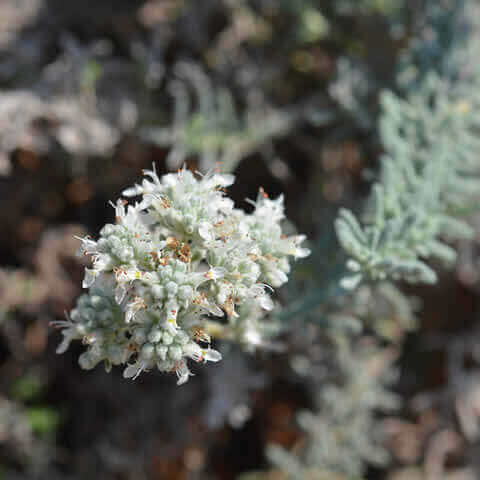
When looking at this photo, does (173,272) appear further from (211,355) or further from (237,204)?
(237,204)

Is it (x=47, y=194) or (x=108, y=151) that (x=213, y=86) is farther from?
(x=47, y=194)

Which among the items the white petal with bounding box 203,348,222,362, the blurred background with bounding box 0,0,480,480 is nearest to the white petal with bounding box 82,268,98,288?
the white petal with bounding box 203,348,222,362

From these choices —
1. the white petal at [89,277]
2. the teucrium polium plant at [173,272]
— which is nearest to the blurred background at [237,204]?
the teucrium polium plant at [173,272]

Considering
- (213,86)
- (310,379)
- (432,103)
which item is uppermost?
(213,86)

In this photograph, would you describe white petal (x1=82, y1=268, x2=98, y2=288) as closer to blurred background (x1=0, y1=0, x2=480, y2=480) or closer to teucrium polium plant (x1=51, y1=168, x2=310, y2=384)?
teucrium polium plant (x1=51, y1=168, x2=310, y2=384)

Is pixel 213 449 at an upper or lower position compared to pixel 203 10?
lower

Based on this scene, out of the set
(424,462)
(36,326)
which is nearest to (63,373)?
(36,326)
